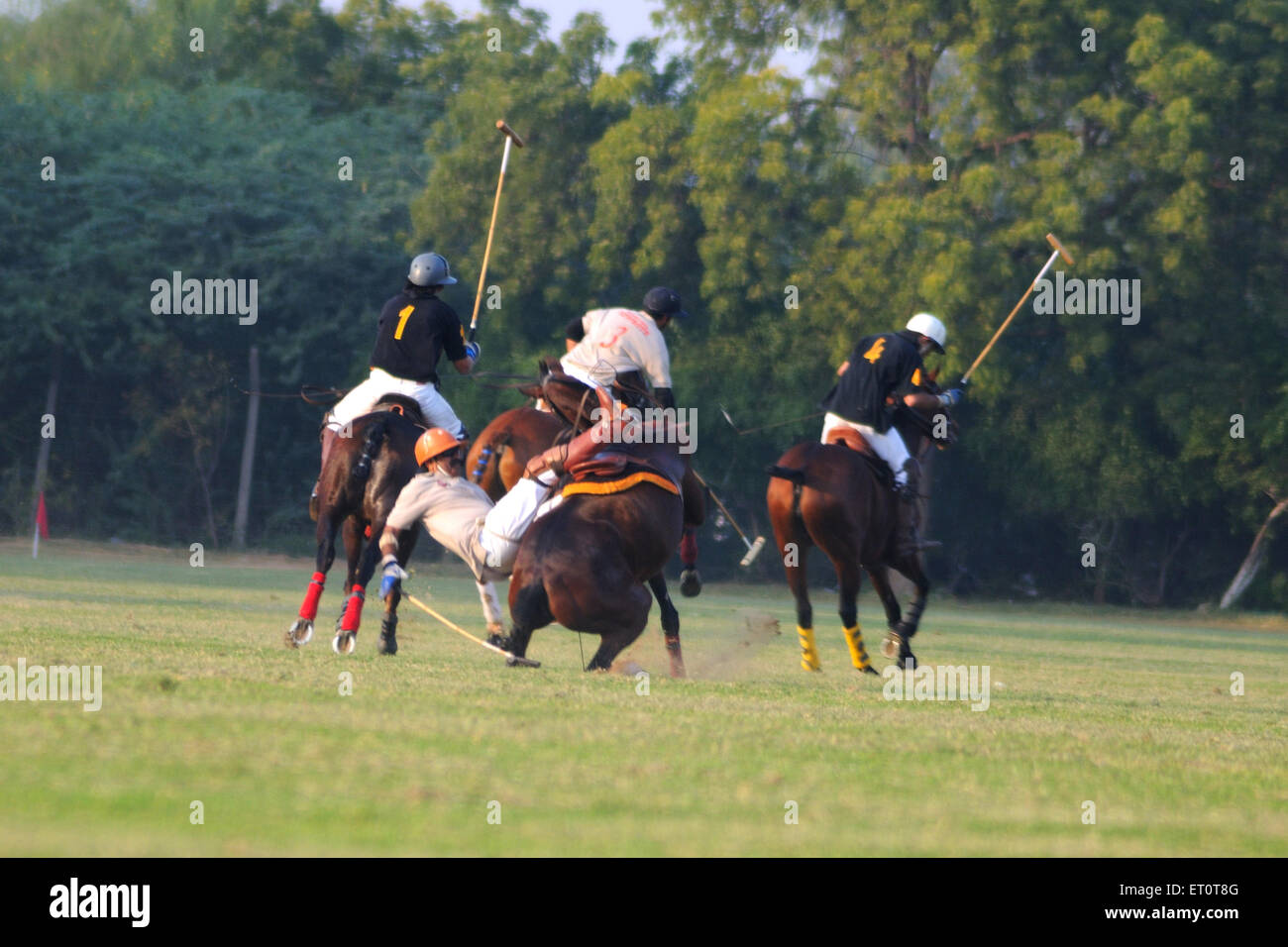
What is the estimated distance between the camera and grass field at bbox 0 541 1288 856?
18.0 ft

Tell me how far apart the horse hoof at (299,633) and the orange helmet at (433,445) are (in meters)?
1.24

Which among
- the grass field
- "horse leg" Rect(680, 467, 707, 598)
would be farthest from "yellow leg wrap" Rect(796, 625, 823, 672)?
"horse leg" Rect(680, 467, 707, 598)

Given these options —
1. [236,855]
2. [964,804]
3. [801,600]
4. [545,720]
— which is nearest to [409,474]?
[801,600]

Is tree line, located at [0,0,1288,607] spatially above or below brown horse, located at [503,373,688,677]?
above

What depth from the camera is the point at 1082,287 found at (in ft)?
106

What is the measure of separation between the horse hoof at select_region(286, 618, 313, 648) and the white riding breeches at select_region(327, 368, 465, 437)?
53.9 inches

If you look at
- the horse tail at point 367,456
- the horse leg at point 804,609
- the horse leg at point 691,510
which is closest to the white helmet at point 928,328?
the horse leg at point 804,609

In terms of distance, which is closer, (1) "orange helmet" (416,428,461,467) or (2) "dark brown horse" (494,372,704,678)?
(2) "dark brown horse" (494,372,704,678)

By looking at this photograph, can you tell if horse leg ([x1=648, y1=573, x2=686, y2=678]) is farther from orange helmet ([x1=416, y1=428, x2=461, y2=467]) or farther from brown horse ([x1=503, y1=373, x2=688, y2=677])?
orange helmet ([x1=416, y1=428, x2=461, y2=467])

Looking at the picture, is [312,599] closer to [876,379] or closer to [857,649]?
[857,649]

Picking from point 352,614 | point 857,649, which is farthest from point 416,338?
point 857,649

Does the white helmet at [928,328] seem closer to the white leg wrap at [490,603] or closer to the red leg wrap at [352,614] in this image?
the white leg wrap at [490,603]

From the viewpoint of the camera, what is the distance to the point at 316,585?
12031 mm

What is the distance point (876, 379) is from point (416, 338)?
3431 millimetres
